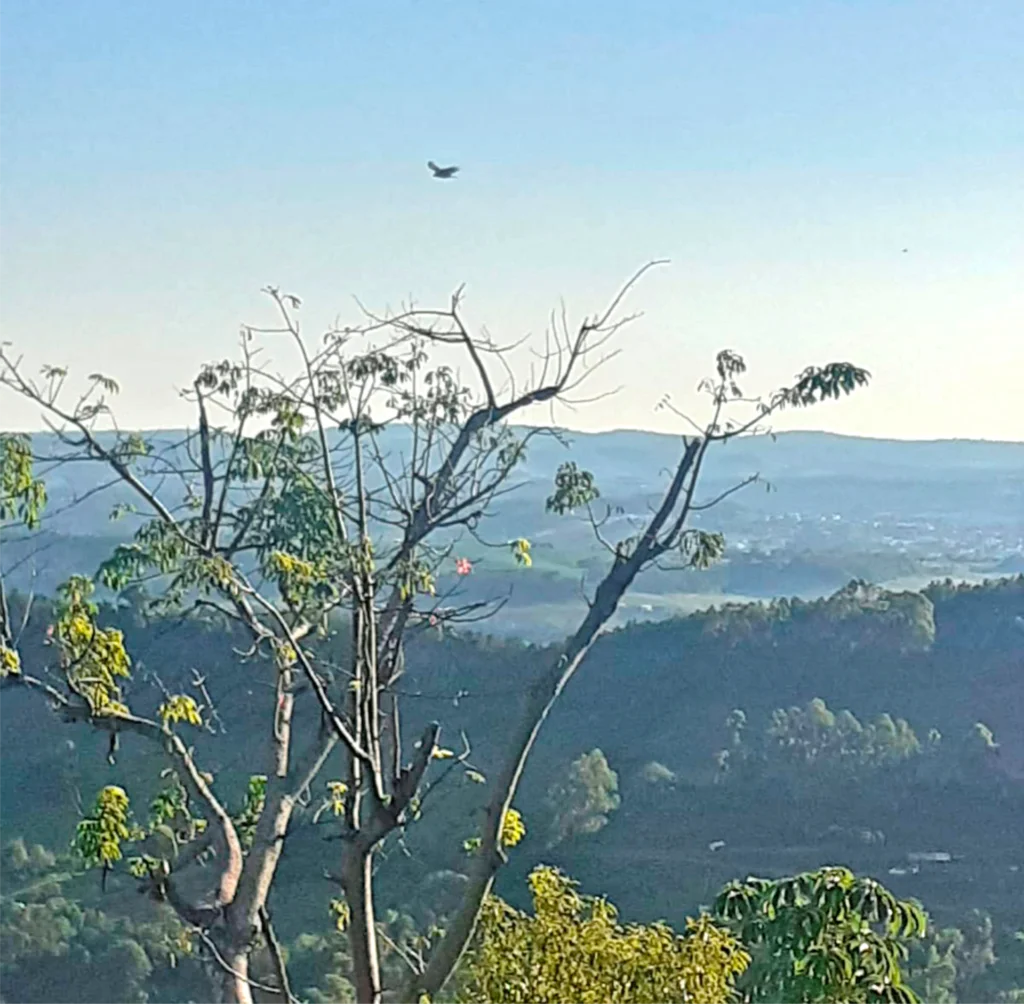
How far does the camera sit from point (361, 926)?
5.34 metres

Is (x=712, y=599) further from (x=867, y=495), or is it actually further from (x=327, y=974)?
(x=327, y=974)

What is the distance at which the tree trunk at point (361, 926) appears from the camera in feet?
17.4

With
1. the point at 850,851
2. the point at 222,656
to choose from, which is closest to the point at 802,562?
the point at 850,851


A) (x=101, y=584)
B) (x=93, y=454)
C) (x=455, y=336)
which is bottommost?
(x=101, y=584)

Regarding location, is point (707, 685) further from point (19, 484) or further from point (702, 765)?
point (19, 484)

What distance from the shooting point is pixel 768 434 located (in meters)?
5.39

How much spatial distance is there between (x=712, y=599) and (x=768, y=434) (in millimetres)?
42357

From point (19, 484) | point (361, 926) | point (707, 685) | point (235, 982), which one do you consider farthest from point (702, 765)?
point (19, 484)

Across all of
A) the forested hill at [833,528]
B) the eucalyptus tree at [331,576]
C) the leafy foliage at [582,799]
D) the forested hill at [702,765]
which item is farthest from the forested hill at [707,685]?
the eucalyptus tree at [331,576]

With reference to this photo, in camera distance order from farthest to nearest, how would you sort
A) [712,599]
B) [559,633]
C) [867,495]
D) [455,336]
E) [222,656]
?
[867,495] < [712,599] < [559,633] < [222,656] < [455,336]

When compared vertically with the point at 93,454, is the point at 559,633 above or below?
below

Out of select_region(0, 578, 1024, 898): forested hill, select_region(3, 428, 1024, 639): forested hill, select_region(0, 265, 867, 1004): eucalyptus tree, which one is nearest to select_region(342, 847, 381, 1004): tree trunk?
→ select_region(0, 265, 867, 1004): eucalyptus tree

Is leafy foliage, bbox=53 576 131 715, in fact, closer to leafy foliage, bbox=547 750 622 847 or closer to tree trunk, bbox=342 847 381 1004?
tree trunk, bbox=342 847 381 1004

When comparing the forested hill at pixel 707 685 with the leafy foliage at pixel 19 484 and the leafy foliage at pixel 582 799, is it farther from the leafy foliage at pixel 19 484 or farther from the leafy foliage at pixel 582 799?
the leafy foliage at pixel 19 484
